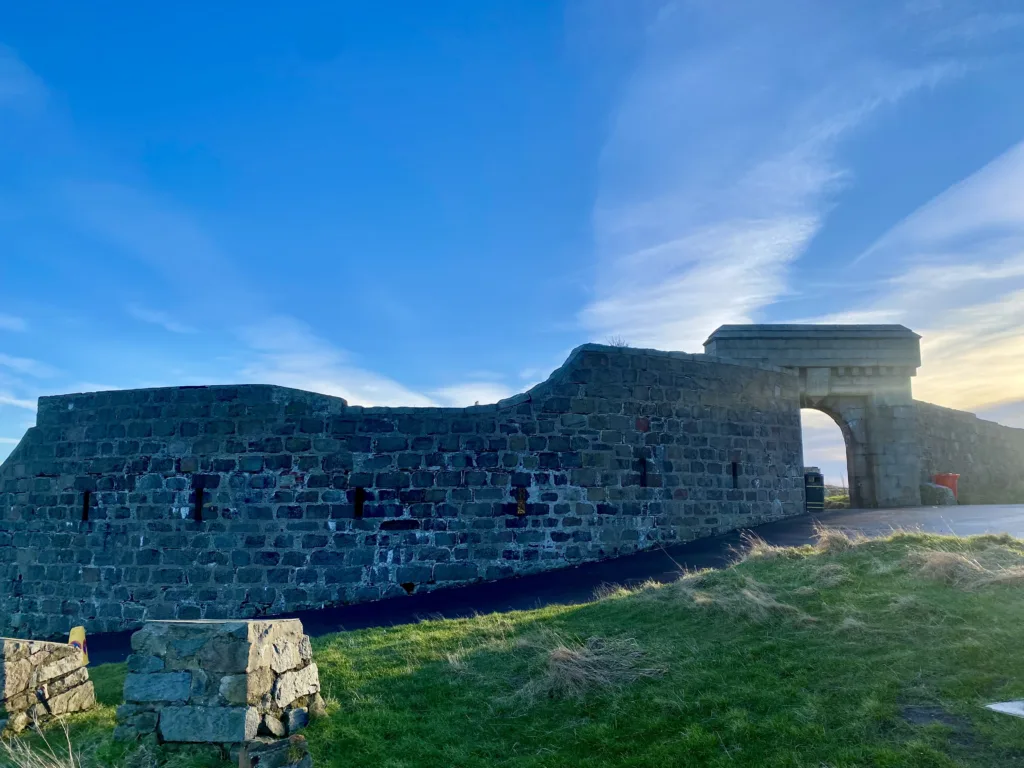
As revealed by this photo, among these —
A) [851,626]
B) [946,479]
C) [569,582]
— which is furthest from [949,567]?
[946,479]

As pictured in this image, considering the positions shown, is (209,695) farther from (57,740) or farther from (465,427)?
(465,427)

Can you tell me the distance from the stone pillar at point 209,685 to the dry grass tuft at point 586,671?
2.18 m

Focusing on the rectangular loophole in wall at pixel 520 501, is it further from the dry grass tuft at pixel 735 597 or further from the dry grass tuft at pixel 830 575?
the dry grass tuft at pixel 830 575

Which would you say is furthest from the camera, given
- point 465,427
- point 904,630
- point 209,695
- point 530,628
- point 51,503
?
point 51,503

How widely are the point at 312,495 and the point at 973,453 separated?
21.6 meters

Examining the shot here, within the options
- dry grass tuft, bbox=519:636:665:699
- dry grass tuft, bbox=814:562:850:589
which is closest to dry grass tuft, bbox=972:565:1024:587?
dry grass tuft, bbox=814:562:850:589

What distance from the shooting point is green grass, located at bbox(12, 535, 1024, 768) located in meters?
5.47

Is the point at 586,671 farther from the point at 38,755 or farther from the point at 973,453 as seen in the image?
the point at 973,453

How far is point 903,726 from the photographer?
5.35 m

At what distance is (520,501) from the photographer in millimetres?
13297

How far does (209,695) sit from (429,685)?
84.7 inches

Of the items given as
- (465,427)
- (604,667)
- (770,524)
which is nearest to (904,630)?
(604,667)

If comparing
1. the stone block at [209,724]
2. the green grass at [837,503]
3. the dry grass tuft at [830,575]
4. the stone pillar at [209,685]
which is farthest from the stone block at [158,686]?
the green grass at [837,503]

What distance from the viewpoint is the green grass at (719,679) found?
18.0 feet
